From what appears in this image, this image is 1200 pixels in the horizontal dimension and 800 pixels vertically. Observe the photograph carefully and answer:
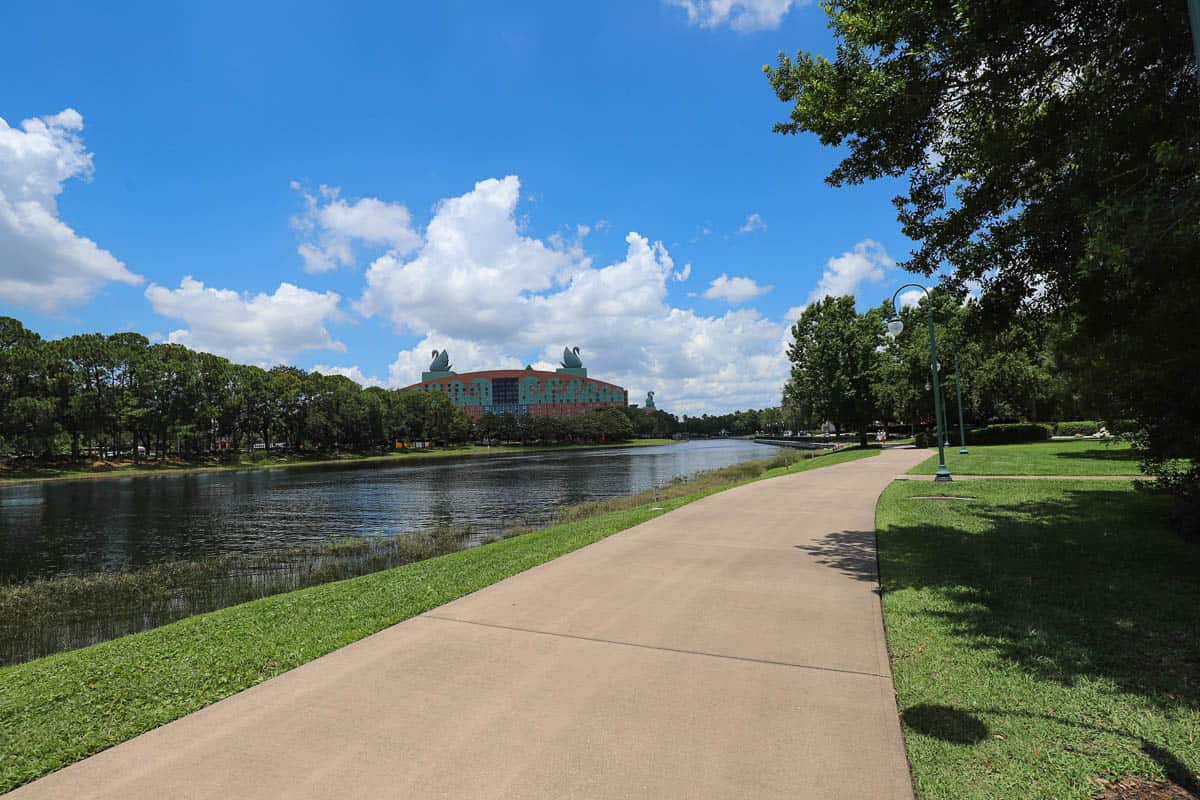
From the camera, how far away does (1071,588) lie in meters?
6.28

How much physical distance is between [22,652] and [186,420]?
7796 centimetres

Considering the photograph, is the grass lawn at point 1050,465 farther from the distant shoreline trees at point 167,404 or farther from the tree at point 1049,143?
the distant shoreline trees at point 167,404

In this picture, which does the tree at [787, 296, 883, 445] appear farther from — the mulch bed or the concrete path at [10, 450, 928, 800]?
the mulch bed

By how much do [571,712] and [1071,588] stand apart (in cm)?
573

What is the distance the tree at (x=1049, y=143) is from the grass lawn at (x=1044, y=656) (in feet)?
9.40

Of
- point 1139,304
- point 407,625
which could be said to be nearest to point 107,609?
point 407,625

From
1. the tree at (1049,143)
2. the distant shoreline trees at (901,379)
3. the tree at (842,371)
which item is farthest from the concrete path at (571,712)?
the tree at (842,371)

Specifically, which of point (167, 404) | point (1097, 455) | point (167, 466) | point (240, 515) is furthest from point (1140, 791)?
point (167, 404)

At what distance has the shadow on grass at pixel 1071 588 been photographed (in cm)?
443

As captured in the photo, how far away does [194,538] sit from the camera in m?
19.2

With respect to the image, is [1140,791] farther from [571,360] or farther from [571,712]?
[571,360]

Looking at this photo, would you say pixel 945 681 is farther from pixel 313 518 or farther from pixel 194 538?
pixel 313 518

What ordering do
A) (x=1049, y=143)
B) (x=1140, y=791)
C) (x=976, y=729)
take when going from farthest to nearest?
(x=1049, y=143), (x=976, y=729), (x=1140, y=791)

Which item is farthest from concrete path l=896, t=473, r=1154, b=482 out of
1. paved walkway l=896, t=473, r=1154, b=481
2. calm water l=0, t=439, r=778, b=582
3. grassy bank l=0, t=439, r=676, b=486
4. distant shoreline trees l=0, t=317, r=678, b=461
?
distant shoreline trees l=0, t=317, r=678, b=461
